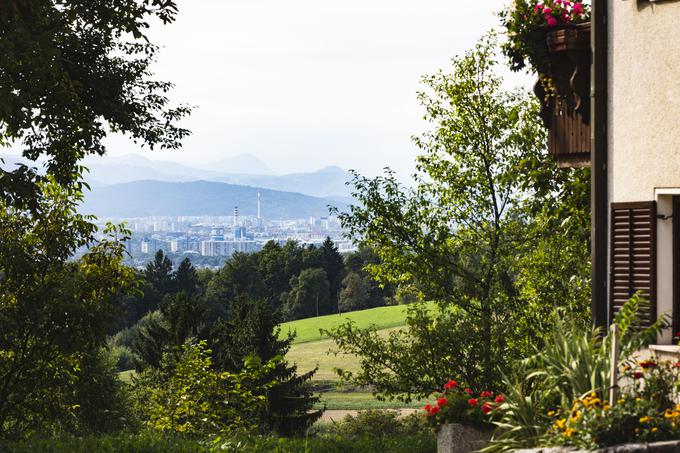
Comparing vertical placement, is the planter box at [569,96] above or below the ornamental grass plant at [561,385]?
above

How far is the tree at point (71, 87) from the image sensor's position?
11.2m

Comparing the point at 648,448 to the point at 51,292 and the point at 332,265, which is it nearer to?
the point at 51,292

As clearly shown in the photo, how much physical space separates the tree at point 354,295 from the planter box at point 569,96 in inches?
4035

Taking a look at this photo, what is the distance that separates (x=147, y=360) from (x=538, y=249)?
1890 inches

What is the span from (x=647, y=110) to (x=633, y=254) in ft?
4.71

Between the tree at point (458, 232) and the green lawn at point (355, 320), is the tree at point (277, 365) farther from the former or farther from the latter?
the green lawn at point (355, 320)

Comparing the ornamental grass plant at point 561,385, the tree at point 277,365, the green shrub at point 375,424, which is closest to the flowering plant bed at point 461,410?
the ornamental grass plant at point 561,385

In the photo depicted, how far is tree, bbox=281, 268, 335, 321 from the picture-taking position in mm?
114875

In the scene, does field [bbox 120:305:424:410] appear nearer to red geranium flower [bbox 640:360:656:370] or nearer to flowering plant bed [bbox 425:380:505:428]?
flowering plant bed [bbox 425:380:505:428]

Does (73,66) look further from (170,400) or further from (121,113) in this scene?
(170,400)

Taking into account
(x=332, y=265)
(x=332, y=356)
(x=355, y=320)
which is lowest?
(x=332, y=356)

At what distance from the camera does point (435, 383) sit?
59.3 ft

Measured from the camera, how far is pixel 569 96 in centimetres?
1097

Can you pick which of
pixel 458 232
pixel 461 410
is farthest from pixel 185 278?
pixel 461 410
